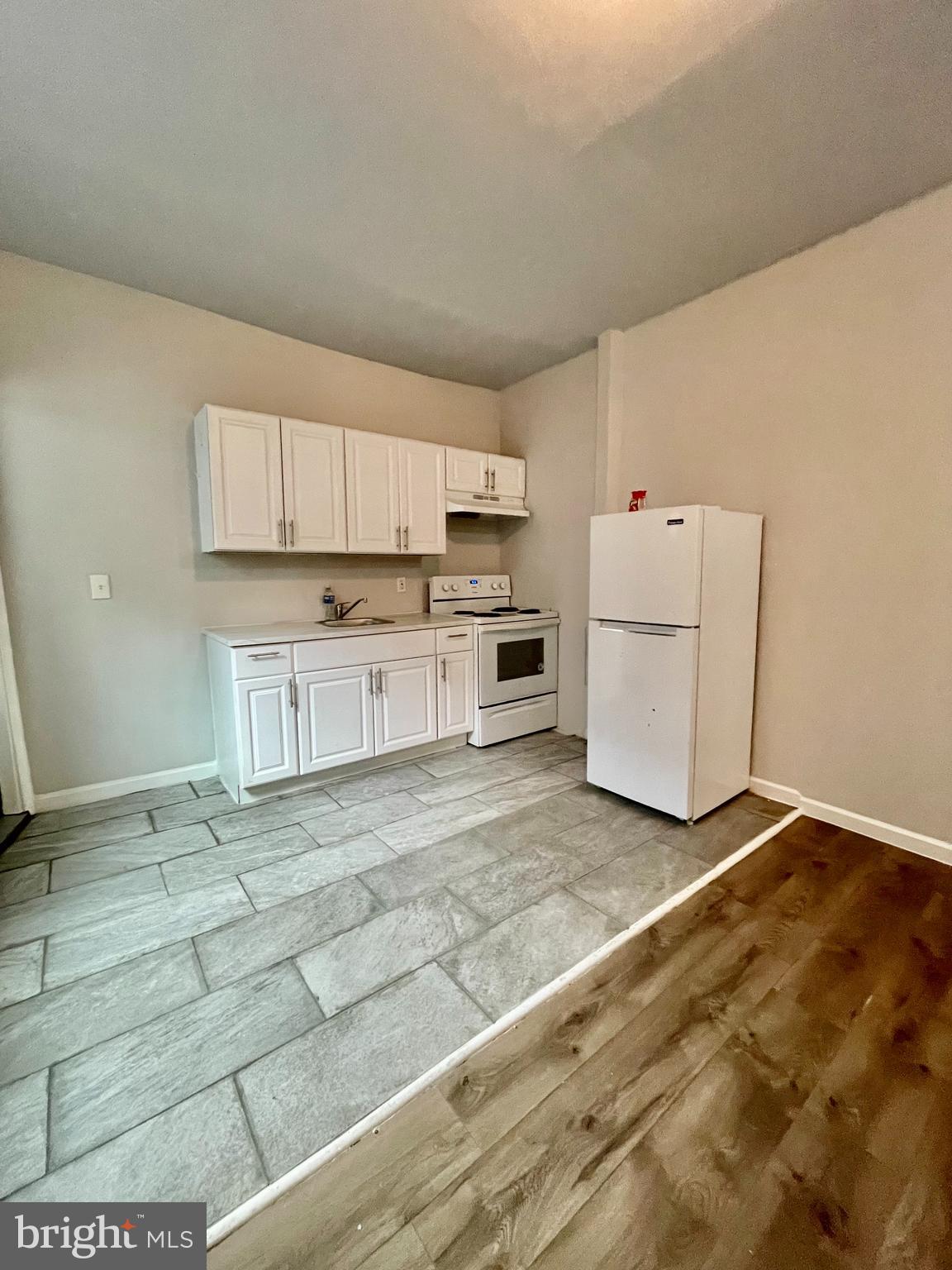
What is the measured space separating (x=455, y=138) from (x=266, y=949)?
112 inches

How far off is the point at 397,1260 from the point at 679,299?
3.80 metres

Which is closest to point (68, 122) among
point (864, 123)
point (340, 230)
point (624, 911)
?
point (340, 230)

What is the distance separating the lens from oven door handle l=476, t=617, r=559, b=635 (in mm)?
3367

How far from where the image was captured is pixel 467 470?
3.64 m

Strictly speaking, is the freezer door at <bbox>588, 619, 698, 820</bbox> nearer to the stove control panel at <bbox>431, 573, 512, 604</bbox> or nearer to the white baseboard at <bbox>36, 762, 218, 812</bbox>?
the stove control panel at <bbox>431, 573, 512, 604</bbox>

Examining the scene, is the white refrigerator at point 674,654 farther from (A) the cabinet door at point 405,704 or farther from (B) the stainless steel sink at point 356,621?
(B) the stainless steel sink at point 356,621

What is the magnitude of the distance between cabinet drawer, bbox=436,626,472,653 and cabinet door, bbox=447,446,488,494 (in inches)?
41.9

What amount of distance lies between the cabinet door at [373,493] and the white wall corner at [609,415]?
1.35 metres

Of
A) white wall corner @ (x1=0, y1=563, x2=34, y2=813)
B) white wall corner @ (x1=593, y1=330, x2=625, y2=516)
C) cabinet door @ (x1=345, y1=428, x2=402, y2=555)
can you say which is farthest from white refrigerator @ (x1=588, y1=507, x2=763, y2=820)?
white wall corner @ (x1=0, y1=563, x2=34, y2=813)

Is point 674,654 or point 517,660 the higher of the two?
point 674,654

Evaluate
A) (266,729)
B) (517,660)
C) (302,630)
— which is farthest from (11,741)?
(517,660)

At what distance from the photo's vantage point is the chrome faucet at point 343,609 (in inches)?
133
